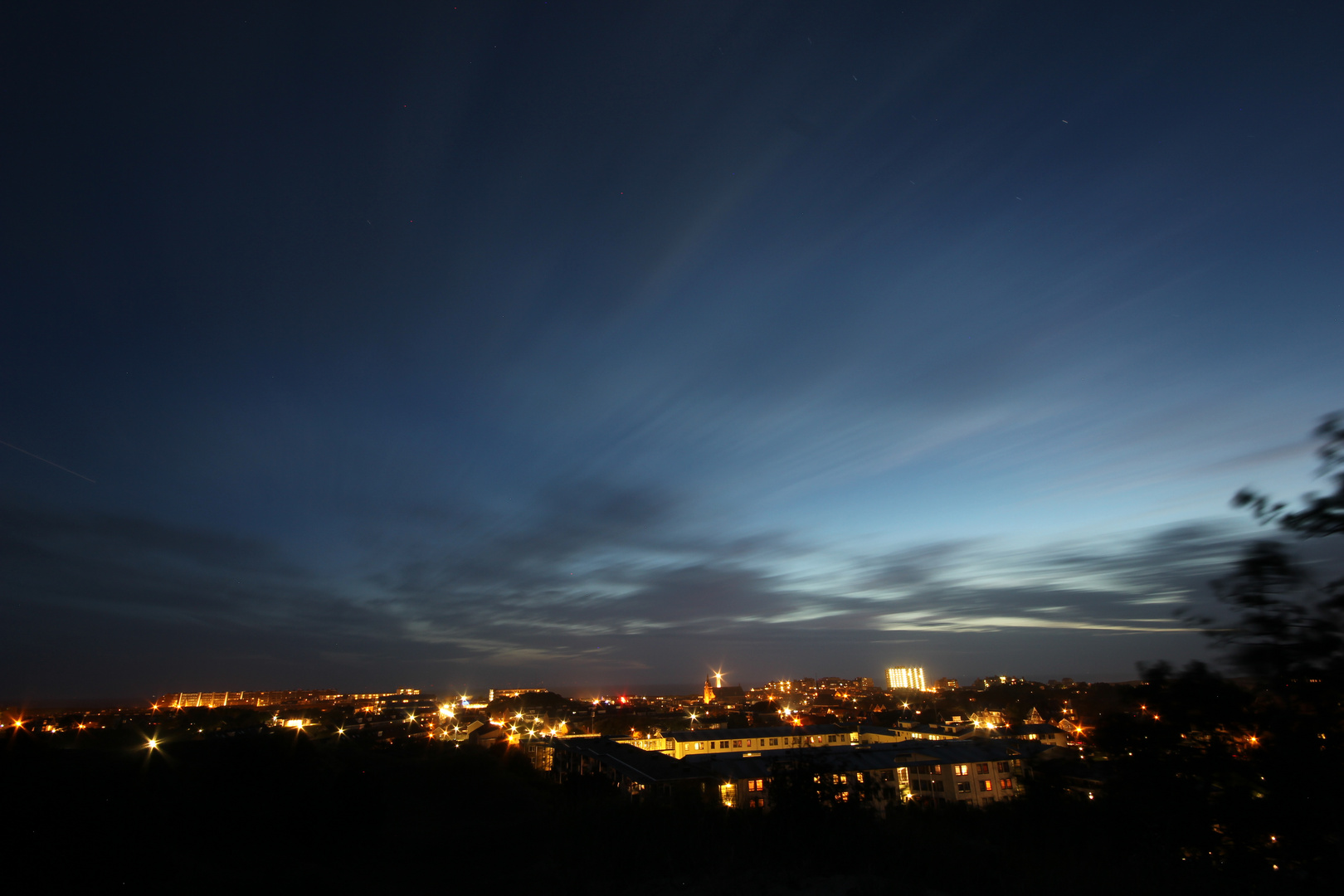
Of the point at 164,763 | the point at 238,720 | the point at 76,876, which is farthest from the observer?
the point at 238,720

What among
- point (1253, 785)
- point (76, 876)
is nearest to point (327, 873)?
point (76, 876)

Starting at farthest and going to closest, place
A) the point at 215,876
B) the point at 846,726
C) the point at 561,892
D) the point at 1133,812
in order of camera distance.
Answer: the point at 846,726 < the point at 215,876 < the point at 561,892 < the point at 1133,812

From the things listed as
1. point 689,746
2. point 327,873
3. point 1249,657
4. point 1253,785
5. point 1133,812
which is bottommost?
point 689,746

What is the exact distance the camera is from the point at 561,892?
39.0 feet

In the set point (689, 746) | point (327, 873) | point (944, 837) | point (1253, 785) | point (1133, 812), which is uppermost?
point (1253, 785)

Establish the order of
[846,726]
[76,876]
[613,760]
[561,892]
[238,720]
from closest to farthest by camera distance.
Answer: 1. [76,876]
2. [561,892]
3. [613,760]
4. [846,726]
5. [238,720]

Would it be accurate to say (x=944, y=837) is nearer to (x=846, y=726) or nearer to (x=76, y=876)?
(x=76, y=876)

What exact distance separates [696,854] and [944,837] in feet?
19.6

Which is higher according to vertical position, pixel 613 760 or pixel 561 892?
pixel 561 892

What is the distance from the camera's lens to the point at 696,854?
12617mm

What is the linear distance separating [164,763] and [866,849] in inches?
1007

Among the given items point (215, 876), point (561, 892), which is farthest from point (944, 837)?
point (215, 876)

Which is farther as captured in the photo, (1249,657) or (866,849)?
(866,849)

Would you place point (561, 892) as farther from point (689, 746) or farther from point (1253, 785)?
point (689, 746)
